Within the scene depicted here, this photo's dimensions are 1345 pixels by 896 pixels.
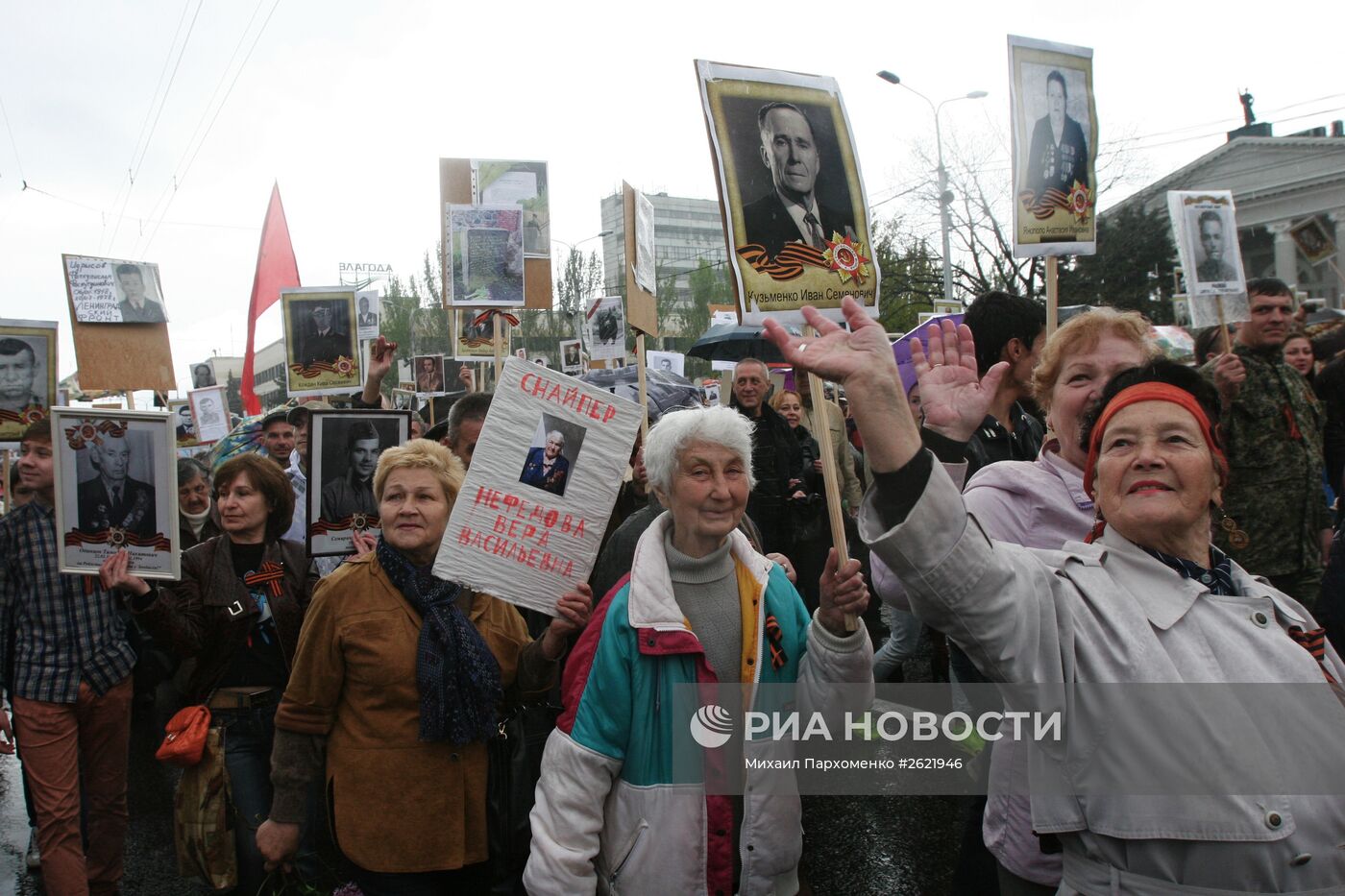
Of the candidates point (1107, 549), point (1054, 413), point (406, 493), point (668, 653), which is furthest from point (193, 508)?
point (1107, 549)

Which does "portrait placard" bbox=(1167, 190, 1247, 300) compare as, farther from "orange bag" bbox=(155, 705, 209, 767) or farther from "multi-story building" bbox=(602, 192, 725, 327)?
"multi-story building" bbox=(602, 192, 725, 327)

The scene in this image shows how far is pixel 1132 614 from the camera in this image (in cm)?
165

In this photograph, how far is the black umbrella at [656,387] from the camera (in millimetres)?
8602

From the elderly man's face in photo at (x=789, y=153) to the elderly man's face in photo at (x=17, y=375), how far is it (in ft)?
15.4

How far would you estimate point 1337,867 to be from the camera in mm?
1587

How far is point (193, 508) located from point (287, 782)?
3636 millimetres

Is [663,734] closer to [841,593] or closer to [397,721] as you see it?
[841,593]

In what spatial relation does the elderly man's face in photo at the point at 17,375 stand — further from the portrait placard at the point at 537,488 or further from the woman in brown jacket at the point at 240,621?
the portrait placard at the point at 537,488

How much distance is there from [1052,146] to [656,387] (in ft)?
15.8

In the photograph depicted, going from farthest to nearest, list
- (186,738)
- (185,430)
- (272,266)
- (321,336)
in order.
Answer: (185,430) < (272,266) < (321,336) < (186,738)

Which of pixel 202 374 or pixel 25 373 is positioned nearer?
pixel 25 373

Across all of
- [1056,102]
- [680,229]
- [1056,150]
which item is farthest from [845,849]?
[680,229]

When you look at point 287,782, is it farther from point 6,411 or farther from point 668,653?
point 6,411

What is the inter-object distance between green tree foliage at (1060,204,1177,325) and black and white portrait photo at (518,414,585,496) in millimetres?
29267
